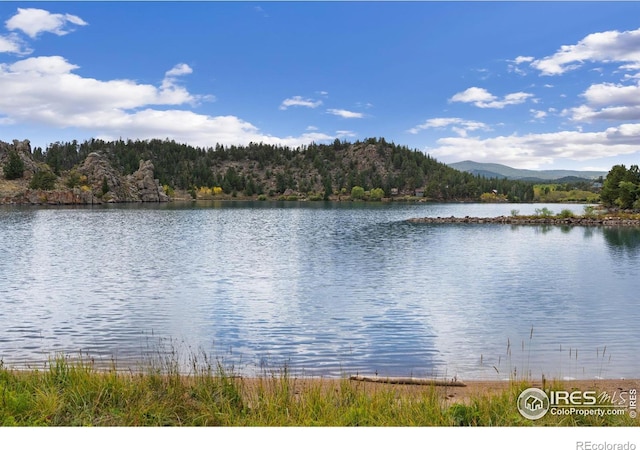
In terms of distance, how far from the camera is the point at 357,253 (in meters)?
51.3

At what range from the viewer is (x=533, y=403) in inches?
378

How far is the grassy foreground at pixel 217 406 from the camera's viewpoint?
9047 millimetres

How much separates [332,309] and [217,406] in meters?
16.5

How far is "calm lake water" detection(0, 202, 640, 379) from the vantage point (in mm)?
17922

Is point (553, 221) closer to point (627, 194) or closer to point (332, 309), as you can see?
point (627, 194)

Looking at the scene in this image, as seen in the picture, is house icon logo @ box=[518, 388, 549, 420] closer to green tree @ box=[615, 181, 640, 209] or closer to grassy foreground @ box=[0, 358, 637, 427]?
grassy foreground @ box=[0, 358, 637, 427]

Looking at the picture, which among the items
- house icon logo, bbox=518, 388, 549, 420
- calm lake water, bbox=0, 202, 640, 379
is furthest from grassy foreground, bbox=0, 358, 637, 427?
calm lake water, bbox=0, 202, 640, 379

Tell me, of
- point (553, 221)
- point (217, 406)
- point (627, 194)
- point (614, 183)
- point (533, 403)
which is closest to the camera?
point (533, 403)

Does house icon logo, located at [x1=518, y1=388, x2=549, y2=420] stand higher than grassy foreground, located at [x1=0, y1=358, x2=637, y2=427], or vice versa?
house icon logo, located at [x1=518, y1=388, x2=549, y2=420]

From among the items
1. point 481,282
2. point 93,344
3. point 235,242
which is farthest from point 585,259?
point 93,344

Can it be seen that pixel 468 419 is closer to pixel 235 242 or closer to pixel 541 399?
pixel 541 399

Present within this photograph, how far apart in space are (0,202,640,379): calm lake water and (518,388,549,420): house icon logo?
555 centimetres

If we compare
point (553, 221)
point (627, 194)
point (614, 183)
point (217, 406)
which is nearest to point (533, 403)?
point (217, 406)
